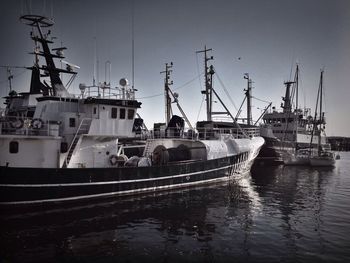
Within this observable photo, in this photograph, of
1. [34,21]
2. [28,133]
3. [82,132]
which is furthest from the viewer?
[34,21]

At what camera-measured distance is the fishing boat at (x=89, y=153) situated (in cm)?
1564

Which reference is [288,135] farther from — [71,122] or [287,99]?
[71,122]

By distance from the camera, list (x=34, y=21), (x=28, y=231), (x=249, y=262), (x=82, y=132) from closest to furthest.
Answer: (x=249, y=262), (x=28, y=231), (x=82, y=132), (x=34, y=21)

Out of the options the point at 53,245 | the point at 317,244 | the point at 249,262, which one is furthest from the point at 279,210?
the point at 53,245

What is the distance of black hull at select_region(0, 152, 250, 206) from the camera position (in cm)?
1502

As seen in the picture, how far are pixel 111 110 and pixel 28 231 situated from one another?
1001 cm

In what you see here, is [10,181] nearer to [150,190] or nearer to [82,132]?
[82,132]

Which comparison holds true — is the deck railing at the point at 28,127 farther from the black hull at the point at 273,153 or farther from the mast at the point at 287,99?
the mast at the point at 287,99

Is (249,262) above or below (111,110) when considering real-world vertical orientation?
below

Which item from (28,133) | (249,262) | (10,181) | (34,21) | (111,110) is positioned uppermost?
(34,21)

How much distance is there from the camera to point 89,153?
19188 mm

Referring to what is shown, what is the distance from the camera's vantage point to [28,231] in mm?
12117

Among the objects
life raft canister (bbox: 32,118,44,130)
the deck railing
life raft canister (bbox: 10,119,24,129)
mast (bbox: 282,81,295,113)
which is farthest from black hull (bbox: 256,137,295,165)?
life raft canister (bbox: 10,119,24,129)

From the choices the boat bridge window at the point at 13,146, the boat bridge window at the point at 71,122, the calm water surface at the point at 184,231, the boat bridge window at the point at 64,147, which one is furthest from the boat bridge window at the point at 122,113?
the boat bridge window at the point at 13,146
